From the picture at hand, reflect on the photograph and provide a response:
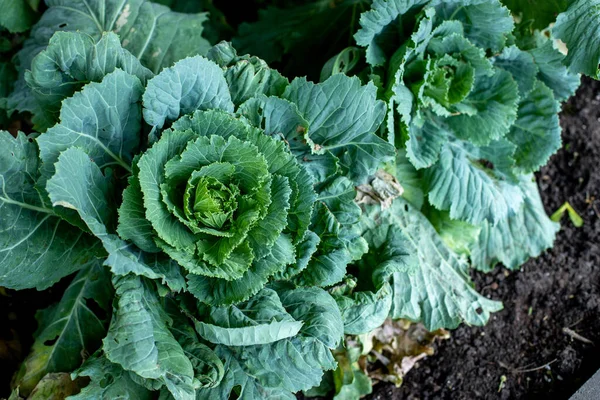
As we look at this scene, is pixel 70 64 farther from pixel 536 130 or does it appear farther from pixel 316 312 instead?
pixel 536 130

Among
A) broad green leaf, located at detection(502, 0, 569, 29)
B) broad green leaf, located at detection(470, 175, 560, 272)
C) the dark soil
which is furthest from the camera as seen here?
broad green leaf, located at detection(470, 175, 560, 272)

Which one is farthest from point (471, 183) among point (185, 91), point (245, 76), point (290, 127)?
A: point (185, 91)

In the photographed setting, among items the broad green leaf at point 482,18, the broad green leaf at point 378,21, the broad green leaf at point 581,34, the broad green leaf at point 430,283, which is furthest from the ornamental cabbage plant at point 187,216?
the broad green leaf at point 581,34

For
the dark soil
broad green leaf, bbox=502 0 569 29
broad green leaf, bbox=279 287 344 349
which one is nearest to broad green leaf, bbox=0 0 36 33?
broad green leaf, bbox=279 287 344 349

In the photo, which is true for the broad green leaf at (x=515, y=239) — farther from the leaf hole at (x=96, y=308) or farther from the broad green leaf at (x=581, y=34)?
the leaf hole at (x=96, y=308)

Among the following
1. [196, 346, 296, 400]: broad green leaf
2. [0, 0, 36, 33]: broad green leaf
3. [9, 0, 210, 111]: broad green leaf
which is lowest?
[196, 346, 296, 400]: broad green leaf

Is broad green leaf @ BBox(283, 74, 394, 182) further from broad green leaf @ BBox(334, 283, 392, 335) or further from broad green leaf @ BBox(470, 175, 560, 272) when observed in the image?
broad green leaf @ BBox(470, 175, 560, 272)
